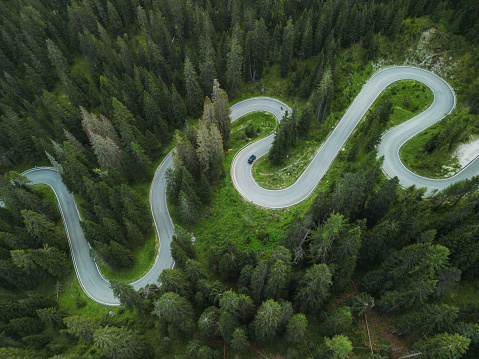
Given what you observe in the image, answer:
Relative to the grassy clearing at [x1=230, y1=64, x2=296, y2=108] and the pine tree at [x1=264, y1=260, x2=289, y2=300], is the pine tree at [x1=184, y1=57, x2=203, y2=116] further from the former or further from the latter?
the pine tree at [x1=264, y1=260, x2=289, y2=300]

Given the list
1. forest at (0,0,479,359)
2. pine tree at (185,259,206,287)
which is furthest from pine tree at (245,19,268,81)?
pine tree at (185,259,206,287)

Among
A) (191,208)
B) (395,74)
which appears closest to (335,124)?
(395,74)

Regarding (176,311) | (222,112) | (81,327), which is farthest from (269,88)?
(81,327)

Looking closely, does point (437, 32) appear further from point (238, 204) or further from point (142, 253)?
point (142, 253)

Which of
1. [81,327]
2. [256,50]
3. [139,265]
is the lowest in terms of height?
[81,327]

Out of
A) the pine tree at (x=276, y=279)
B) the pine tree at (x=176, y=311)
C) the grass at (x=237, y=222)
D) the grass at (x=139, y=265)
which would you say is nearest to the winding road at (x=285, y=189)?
the grass at (x=139, y=265)

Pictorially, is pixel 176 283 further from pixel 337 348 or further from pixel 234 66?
pixel 234 66
